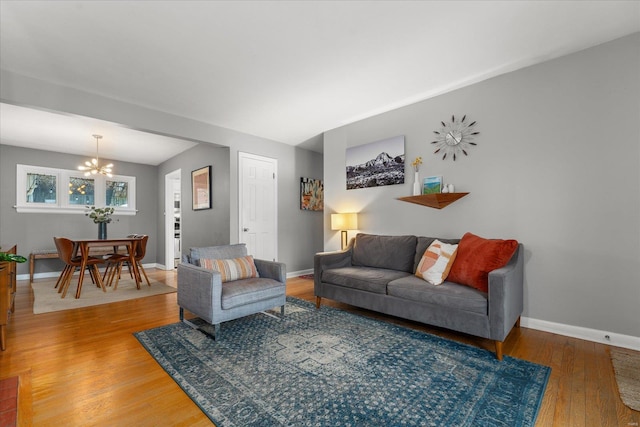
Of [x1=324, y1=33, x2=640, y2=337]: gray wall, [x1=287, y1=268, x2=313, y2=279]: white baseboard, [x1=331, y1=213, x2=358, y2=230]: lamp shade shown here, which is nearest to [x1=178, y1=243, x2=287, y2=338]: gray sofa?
[x1=331, y1=213, x2=358, y2=230]: lamp shade

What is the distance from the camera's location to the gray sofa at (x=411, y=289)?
2.14 metres

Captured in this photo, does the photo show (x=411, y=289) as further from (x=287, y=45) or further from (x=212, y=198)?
(x=212, y=198)

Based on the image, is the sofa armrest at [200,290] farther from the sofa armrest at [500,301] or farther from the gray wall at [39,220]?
the gray wall at [39,220]

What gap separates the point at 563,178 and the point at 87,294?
5.90m

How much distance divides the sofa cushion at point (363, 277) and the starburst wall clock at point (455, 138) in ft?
4.88

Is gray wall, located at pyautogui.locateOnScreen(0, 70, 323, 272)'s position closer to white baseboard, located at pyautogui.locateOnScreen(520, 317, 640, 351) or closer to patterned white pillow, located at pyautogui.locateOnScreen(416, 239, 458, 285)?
patterned white pillow, located at pyautogui.locateOnScreen(416, 239, 458, 285)

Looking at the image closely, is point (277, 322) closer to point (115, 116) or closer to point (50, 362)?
point (50, 362)

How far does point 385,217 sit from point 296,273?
2358mm

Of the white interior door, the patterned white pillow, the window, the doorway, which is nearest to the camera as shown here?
the patterned white pillow

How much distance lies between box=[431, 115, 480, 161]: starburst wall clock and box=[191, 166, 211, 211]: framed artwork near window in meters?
3.61

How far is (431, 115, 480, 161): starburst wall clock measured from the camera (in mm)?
3131

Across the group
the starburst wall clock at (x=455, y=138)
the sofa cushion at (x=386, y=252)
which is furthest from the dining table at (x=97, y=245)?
the starburst wall clock at (x=455, y=138)

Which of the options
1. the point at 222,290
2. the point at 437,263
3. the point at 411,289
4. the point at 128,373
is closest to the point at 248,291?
the point at 222,290

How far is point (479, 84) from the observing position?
3.05 m
